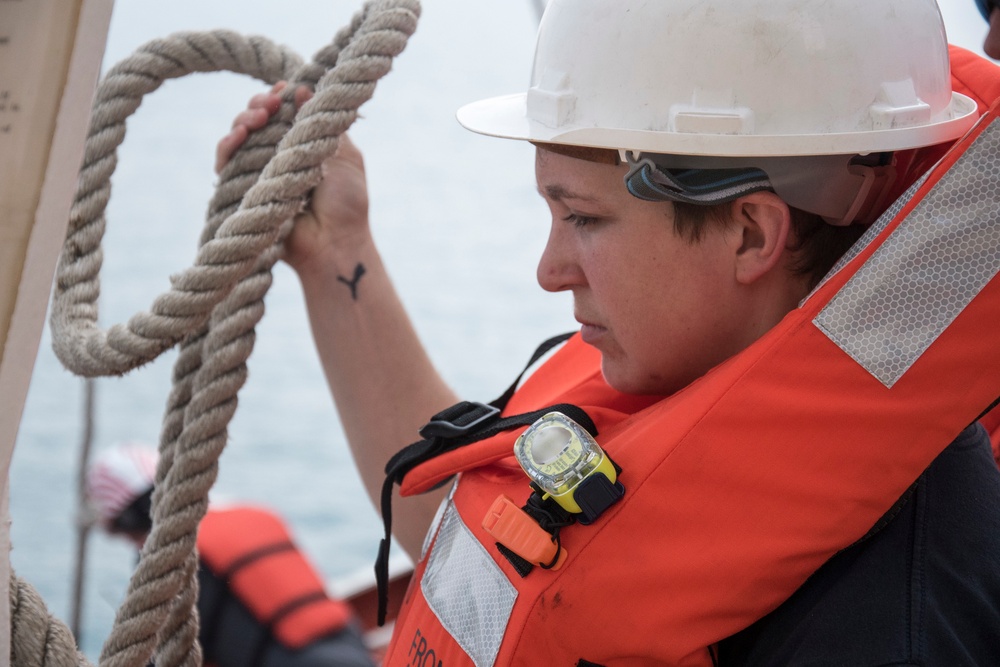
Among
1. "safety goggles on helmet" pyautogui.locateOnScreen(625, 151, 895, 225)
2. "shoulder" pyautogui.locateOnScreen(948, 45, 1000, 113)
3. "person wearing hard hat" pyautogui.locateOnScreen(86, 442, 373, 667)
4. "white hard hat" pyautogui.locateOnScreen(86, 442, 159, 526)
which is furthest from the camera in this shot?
"white hard hat" pyautogui.locateOnScreen(86, 442, 159, 526)

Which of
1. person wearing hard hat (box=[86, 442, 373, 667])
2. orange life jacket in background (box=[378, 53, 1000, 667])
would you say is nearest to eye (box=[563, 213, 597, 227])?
orange life jacket in background (box=[378, 53, 1000, 667])

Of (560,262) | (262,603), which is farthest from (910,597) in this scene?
(262,603)

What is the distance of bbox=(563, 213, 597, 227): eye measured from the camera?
3.93ft

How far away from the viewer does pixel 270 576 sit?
228 cm

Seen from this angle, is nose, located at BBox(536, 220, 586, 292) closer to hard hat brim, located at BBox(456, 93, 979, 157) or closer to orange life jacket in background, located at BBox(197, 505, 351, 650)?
hard hat brim, located at BBox(456, 93, 979, 157)

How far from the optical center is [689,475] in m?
1.10

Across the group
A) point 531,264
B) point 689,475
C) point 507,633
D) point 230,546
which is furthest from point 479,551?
point 531,264

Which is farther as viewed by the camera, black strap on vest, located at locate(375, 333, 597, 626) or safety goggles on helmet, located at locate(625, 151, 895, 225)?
black strap on vest, located at locate(375, 333, 597, 626)

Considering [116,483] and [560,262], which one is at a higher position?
[560,262]

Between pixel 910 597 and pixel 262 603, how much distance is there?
5.00 feet

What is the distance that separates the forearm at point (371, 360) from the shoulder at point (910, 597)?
2.26ft

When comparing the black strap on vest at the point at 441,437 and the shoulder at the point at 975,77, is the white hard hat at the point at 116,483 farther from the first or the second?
the shoulder at the point at 975,77

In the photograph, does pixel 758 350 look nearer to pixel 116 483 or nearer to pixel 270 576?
pixel 270 576

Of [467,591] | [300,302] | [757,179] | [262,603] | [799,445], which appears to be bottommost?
[300,302]
